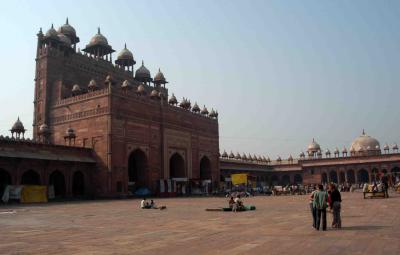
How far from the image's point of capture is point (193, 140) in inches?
1917

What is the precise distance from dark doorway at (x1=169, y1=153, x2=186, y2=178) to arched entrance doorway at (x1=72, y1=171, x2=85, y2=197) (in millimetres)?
11627

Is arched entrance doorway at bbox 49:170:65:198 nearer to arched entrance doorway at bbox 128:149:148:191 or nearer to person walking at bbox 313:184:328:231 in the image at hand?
arched entrance doorway at bbox 128:149:148:191

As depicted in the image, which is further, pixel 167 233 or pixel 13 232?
pixel 13 232

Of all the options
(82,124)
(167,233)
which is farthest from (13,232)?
(82,124)

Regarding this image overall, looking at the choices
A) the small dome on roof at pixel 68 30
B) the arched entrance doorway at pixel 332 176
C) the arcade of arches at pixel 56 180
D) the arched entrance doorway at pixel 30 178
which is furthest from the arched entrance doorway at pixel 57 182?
the arched entrance doorway at pixel 332 176

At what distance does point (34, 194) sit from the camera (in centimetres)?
3028

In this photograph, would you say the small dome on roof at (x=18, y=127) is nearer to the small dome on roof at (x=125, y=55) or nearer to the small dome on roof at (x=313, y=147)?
the small dome on roof at (x=125, y=55)

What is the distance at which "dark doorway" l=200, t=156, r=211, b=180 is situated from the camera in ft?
170

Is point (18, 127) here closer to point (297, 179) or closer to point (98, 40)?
point (98, 40)

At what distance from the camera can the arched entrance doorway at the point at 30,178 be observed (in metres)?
33.5

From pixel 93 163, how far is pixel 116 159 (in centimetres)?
210

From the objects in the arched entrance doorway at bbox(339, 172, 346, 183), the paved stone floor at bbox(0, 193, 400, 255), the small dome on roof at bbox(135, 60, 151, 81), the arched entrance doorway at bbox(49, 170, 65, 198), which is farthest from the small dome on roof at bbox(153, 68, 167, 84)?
the paved stone floor at bbox(0, 193, 400, 255)

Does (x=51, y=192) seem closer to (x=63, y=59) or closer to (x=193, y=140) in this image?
(x=63, y=59)

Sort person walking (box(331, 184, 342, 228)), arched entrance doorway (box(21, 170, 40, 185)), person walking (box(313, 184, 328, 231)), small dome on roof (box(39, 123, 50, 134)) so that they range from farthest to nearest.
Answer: small dome on roof (box(39, 123, 50, 134)), arched entrance doorway (box(21, 170, 40, 185)), person walking (box(331, 184, 342, 228)), person walking (box(313, 184, 328, 231))
